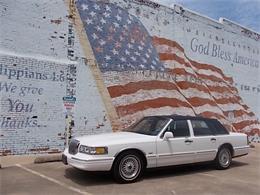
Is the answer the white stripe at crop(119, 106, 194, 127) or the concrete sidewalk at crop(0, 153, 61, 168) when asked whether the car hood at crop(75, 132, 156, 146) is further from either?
the white stripe at crop(119, 106, 194, 127)

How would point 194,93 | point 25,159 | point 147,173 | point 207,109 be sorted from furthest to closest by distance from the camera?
point 207,109 → point 194,93 → point 25,159 → point 147,173

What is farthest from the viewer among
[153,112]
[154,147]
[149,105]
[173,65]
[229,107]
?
[229,107]

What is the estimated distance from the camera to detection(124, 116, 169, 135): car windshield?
10093 millimetres

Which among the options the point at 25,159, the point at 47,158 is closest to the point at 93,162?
the point at 47,158

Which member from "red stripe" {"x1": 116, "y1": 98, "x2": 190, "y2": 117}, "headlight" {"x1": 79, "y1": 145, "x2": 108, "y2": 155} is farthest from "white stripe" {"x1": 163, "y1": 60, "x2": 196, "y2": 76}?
"headlight" {"x1": 79, "y1": 145, "x2": 108, "y2": 155}

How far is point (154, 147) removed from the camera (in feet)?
31.3

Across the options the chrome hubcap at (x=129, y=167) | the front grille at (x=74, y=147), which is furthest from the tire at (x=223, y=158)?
the front grille at (x=74, y=147)

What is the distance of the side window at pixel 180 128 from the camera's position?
10242 millimetres

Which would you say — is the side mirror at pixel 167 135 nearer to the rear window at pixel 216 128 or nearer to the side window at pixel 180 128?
the side window at pixel 180 128

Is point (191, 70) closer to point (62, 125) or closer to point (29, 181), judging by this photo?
point (62, 125)

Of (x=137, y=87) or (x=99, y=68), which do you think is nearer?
(x=99, y=68)

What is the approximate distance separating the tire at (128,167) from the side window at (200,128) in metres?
2.10

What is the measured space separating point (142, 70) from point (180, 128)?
5.58 meters

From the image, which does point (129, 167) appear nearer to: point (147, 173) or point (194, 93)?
point (147, 173)
